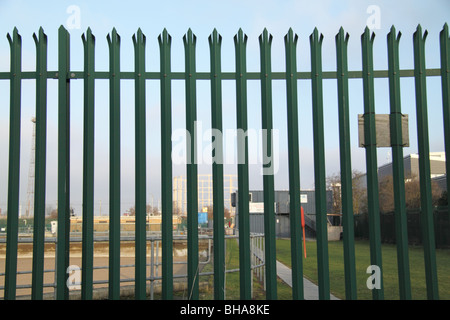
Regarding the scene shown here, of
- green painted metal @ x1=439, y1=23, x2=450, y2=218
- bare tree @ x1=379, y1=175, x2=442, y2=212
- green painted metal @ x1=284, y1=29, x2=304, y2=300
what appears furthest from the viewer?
bare tree @ x1=379, y1=175, x2=442, y2=212

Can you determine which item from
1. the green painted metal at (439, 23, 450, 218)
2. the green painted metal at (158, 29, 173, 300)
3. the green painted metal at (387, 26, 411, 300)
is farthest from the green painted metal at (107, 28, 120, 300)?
the green painted metal at (439, 23, 450, 218)

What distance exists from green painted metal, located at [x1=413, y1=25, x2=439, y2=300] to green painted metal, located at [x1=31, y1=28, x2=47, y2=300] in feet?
9.90

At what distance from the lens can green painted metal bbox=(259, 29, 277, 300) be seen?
10.7ft

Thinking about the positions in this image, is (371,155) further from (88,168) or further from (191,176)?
(88,168)

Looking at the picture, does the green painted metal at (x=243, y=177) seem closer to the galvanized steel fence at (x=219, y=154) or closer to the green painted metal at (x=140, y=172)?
the galvanized steel fence at (x=219, y=154)

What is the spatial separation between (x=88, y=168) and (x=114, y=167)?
0.67ft

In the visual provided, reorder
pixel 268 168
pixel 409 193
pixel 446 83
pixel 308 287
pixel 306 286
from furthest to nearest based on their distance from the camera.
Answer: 1. pixel 409 193
2. pixel 306 286
3. pixel 308 287
4. pixel 446 83
5. pixel 268 168

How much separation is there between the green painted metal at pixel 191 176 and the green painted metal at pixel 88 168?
0.76m

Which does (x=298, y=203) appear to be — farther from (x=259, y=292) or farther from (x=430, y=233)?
(x=259, y=292)

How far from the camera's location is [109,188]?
332 centimetres

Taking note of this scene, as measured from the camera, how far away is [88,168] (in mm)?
3324

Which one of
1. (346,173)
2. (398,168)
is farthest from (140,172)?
(398,168)

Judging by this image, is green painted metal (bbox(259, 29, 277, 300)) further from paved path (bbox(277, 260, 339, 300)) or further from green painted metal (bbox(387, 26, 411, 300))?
paved path (bbox(277, 260, 339, 300))
